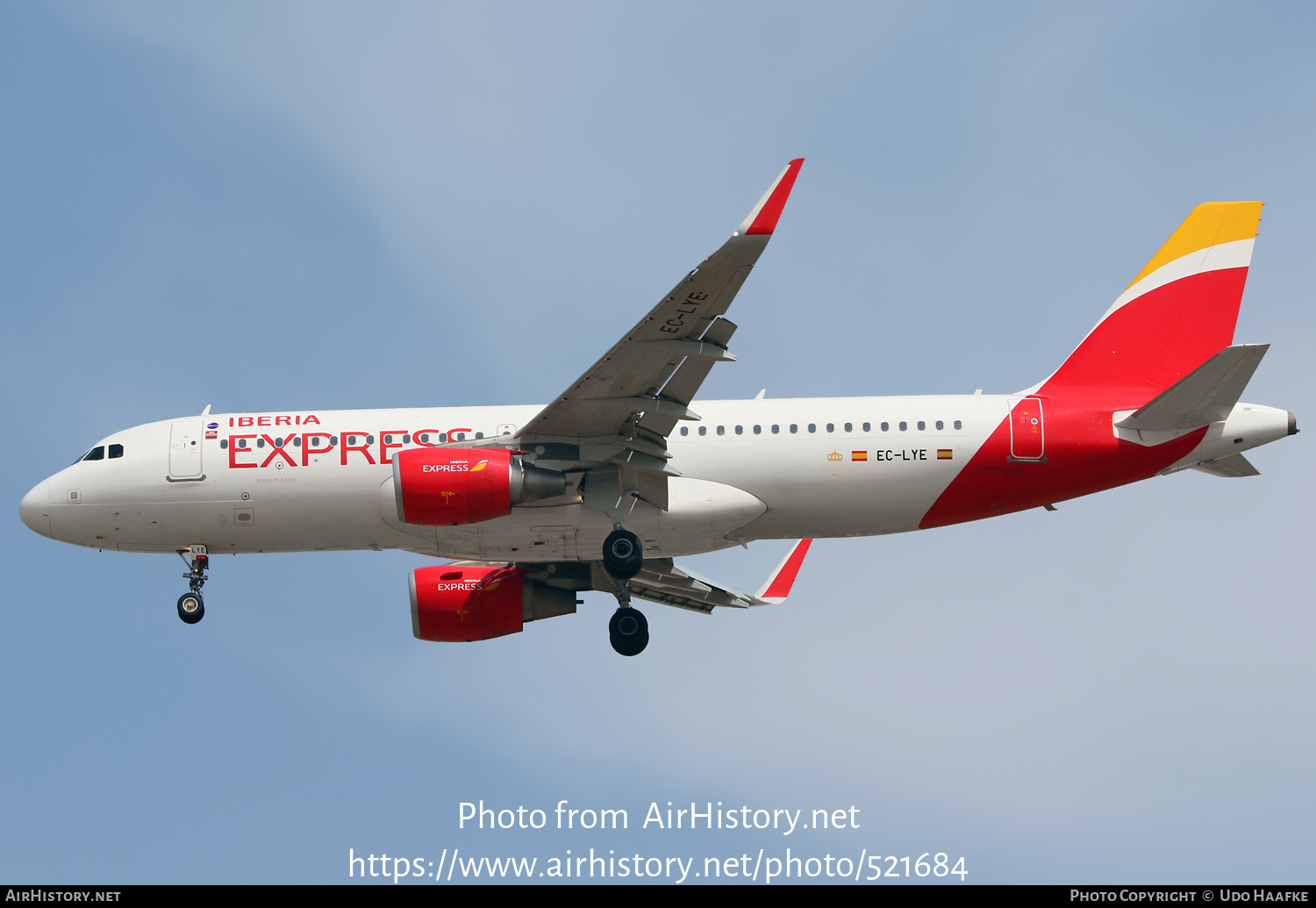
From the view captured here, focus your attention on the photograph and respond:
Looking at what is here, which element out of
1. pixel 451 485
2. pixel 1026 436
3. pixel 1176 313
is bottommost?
pixel 451 485

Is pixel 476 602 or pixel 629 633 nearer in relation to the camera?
pixel 629 633

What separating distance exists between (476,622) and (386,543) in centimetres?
349

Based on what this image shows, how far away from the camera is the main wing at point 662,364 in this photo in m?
20.6

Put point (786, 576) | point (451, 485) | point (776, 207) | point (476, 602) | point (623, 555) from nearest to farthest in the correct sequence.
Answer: point (776, 207) → point (451, 485) → point (623, 555) → point (476, 602) → point (786, 576)

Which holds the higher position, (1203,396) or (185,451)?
(185,451)

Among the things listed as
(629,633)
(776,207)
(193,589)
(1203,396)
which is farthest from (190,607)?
(1203,396)

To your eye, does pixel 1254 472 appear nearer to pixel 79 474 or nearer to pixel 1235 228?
pixel 1235 228

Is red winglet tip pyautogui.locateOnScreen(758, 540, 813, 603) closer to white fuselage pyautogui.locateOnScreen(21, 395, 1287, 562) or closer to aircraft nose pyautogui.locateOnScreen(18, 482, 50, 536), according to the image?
white fuselage pyautogui.locateOnScreen(21, 395, 1287, 562)

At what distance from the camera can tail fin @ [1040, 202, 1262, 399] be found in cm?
2753

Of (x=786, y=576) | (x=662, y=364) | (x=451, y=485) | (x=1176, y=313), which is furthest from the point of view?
(x=786, y=576)

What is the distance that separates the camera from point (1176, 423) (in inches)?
1017

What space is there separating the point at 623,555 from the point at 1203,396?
36.0ft

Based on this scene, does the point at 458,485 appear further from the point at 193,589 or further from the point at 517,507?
the point at 193,589

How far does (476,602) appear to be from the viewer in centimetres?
2942
